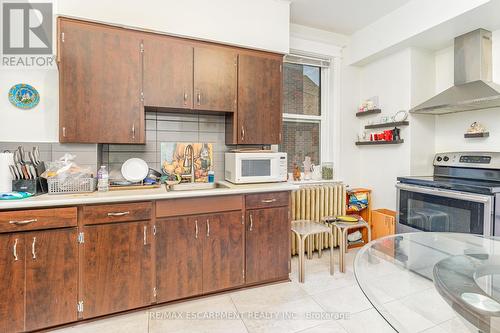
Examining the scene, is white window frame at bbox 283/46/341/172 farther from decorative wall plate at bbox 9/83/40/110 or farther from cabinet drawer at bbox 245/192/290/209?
decorative wall plate at bbox 9/83/40/110

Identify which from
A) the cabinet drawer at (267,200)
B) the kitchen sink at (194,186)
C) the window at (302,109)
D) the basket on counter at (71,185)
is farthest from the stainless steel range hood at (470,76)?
the basket on counter at (71,185)

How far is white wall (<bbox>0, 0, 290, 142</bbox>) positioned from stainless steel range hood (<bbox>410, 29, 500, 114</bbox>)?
6.43ft

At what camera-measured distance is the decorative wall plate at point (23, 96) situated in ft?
6.79

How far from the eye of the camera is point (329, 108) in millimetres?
3557

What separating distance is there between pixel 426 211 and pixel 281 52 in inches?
87.4

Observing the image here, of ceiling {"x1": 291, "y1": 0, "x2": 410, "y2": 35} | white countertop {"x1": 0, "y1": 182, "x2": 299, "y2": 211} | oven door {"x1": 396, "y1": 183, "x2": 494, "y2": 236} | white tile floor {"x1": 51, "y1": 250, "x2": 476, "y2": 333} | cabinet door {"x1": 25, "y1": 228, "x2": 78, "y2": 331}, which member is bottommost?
white tile floor {"x1": 51, "y1": 250, "x2": 476, "y2": 333}

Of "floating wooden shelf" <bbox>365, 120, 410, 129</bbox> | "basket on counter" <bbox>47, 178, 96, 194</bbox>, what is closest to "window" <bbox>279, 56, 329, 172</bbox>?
"floating wooden shelf" <bbox>365, 120, 410, 129</bbox>

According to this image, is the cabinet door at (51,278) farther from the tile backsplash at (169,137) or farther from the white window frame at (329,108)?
the white window frame at (329,108)

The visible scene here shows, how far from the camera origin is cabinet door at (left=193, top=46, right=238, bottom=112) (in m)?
2.38

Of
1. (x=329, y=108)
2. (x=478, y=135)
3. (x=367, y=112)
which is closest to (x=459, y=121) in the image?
(x=478, y=135)

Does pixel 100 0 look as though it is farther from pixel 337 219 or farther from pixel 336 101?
pixel 337 219

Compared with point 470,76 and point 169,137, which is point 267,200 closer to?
point 169,137

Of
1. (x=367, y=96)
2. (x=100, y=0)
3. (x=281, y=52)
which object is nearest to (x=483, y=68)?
(x=367, y=96)

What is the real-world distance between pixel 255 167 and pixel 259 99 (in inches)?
28.0
